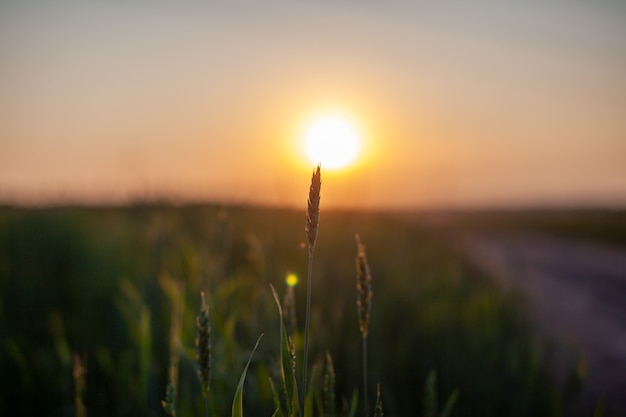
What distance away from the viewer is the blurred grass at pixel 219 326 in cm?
254

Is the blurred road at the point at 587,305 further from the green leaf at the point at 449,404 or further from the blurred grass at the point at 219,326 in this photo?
the green leaf at the point at 449,404

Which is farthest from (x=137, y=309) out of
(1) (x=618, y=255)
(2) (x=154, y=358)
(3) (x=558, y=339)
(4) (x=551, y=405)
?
(1) (x=618, y=255)

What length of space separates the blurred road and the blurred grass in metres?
0.41

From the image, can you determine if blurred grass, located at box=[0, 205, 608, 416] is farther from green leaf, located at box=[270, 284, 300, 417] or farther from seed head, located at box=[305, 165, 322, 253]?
seed head, located at box=[305, 165, 322, 253]

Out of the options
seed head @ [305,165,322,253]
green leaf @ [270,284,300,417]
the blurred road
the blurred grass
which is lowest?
the blurred road

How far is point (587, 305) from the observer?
6.20m

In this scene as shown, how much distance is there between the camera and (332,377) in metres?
1.30

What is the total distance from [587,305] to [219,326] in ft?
17.1

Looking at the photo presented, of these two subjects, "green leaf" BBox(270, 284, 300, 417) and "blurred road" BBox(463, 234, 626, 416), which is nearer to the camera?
"green leaf" BBox(270, 284, 300, 417)

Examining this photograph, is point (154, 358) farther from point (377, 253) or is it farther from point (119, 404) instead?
point (377, 253)

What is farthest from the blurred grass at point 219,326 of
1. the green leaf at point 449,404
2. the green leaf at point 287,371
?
the green leaf at point 449,404

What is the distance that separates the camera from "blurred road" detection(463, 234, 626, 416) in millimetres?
3914

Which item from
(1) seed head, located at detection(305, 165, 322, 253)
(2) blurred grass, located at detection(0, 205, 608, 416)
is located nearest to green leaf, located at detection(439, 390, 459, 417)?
(2) blurred grass, located at detection(0, 205, 608, 416)

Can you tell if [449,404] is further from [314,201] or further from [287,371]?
[314,201]
